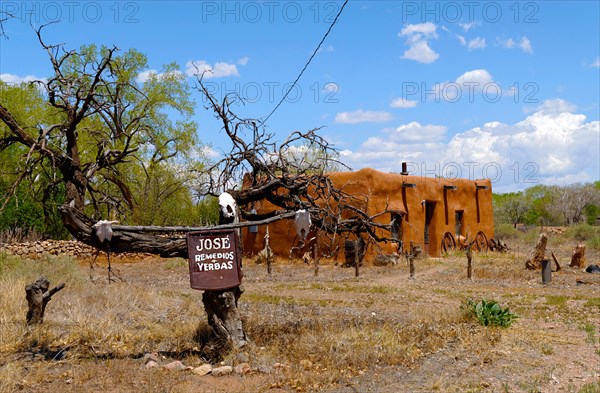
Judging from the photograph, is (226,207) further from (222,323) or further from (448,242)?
(448,242)

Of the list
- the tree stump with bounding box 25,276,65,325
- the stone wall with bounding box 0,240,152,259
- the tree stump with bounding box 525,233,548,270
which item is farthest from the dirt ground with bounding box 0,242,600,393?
the stone wall with bounding box 0,240,152,259

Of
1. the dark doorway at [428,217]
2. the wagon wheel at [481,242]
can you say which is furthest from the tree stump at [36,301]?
the wagon wheel at [481,242]

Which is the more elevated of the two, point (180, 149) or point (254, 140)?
point (180, 149)

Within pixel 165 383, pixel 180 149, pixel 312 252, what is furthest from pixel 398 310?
pixel 180 149

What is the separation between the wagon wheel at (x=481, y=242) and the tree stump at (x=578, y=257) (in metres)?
8.97

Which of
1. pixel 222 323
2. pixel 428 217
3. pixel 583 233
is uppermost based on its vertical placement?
pixel 428 217

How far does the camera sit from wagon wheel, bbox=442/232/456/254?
30.3m

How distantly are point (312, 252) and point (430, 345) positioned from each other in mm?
18138

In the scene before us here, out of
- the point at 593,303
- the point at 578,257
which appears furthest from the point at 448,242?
the point at 593,303

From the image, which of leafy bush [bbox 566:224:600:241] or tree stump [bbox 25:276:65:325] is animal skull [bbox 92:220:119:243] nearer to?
tree stump [bbox 25:276:65:325]

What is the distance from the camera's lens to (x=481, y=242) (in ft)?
109

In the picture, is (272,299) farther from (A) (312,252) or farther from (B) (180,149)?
(B) (180,149)

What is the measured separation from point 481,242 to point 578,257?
9.77m

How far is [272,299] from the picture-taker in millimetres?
15070
